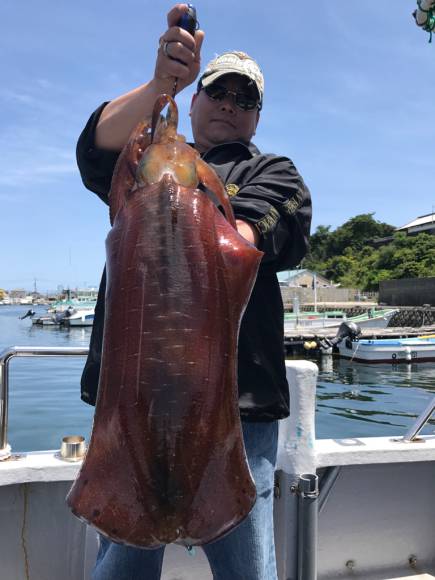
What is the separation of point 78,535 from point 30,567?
325 millimetres

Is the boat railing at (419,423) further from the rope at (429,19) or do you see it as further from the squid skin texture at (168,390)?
the rope at (429,19)

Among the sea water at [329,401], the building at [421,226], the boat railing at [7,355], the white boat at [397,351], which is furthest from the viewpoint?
the building at [421,226]

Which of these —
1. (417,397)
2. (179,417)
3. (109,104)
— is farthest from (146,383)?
(417,397)

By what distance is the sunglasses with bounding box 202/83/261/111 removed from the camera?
2.12 meters

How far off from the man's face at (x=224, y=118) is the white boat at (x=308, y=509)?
1431 millimetres

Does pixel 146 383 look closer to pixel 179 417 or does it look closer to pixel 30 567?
pixel 179 417

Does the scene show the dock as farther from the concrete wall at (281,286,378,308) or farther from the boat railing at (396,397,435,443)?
the concrete wall at (281,286,378,308)

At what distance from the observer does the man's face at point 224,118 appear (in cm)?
212

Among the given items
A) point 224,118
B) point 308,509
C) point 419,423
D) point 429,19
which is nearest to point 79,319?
point 429,19

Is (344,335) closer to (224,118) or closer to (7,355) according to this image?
(7,355)

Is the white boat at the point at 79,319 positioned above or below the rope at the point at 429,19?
below

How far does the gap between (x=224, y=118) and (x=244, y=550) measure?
5.68 feet

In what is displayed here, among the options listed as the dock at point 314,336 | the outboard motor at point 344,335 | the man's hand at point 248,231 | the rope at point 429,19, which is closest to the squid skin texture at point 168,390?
the man's hand at point 248,231

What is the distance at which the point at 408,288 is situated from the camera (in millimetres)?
54031
